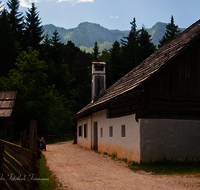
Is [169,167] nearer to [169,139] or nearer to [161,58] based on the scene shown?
[169,139]

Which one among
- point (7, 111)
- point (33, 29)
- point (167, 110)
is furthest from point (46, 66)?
point (167, 110)

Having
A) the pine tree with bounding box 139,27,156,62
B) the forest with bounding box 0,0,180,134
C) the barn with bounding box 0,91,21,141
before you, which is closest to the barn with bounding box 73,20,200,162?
the barn with bounding box 0,91,21,141

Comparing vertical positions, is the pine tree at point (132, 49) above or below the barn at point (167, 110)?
above

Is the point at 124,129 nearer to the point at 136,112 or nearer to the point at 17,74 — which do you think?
the point at 136,112

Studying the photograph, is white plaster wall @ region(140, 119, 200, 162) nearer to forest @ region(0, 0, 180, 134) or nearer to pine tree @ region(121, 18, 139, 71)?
forest @ region(0, 0, 180, 134)

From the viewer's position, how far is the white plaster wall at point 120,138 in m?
10.5

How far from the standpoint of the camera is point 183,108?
36.0 feet

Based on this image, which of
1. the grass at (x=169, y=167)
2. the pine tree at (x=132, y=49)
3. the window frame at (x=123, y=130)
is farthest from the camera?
the pine tree at (x=132, y=49)

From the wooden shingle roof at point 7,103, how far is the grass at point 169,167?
13.8 m

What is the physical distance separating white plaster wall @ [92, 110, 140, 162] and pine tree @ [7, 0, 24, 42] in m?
41.7

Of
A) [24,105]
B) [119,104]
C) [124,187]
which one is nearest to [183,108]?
[119,104]

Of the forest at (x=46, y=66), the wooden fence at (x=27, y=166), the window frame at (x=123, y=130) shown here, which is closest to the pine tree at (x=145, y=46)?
the forest at (x=46, y=66)

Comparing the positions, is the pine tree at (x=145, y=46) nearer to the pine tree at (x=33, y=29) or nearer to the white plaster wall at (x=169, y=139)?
the pine tree at (x=33, y=29)

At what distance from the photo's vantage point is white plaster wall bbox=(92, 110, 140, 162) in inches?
414
